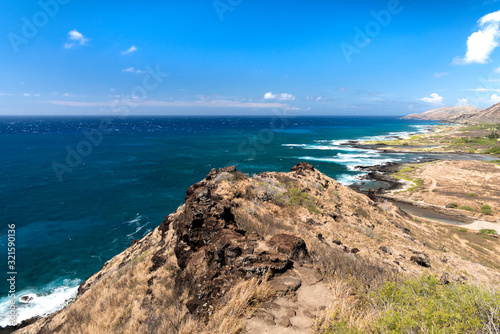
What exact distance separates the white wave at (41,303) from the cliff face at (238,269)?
Result: 6086mm

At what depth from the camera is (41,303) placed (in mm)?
18469

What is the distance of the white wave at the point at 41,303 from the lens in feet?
56.5

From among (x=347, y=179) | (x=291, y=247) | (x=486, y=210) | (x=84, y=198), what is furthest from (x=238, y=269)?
(x=347, y=179)

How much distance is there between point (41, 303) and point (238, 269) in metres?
20.2

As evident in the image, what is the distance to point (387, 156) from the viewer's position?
3105 inches

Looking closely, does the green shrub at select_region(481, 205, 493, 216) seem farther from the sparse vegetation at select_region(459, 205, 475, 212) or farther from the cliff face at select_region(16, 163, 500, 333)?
the cliff face at select_region(16, 163, 500, 333)

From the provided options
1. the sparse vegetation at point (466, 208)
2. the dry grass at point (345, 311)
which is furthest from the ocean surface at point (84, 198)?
the dry grass at point (345, 311)

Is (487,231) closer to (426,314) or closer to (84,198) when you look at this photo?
(426,314)

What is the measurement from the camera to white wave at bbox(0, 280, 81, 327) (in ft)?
56.5

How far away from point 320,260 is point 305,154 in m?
74.5

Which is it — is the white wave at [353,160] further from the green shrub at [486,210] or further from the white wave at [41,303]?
the white wave at [41,303]

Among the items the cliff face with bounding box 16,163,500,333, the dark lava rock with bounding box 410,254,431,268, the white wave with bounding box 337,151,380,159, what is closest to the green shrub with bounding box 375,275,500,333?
the cliff face with bounding box 16,163,500,333

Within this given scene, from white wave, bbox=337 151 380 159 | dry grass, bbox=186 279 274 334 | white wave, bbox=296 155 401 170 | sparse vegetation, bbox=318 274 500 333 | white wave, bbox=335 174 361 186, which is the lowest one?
white wave, bbox=335 174 361 186

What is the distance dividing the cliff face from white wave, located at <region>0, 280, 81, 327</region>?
6.09 meters
